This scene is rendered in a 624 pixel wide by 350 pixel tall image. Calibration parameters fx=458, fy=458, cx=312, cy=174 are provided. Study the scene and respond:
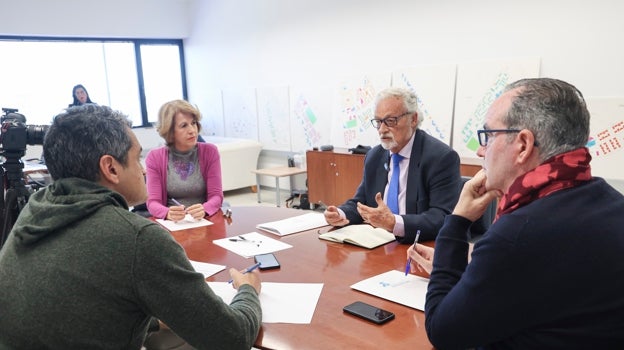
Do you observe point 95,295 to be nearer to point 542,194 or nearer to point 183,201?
point 542,194

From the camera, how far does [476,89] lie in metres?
4.11

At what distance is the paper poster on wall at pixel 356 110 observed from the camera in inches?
196

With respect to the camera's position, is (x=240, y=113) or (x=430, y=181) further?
(x=240, y=113)

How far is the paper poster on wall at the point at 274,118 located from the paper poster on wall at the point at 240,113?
152 millimetres

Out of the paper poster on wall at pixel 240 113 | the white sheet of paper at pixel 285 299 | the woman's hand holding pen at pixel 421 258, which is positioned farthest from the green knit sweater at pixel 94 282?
the paper poster on wall at pixel 240 113

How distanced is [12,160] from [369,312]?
5.89 ft

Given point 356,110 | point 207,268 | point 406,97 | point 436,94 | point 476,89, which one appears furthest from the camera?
point 356,110

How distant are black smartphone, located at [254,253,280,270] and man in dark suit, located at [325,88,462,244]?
438 mm

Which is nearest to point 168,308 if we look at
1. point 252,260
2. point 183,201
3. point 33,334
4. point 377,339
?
point 33,334

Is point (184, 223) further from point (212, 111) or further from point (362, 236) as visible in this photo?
point (212, 111)

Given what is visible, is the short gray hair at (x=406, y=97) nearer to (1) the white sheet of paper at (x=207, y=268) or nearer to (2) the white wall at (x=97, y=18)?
(1) the white sheet of paper at (x=207, y=268)

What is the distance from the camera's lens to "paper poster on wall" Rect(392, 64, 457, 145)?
14.1 ft

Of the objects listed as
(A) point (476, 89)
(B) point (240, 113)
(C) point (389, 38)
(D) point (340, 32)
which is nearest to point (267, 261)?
(A) point (476, 89)

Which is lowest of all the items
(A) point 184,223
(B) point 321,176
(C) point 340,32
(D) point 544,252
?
(B) point 321,176
